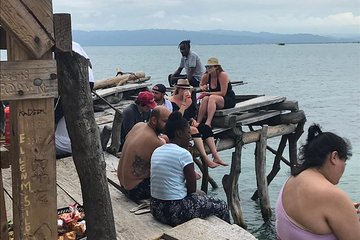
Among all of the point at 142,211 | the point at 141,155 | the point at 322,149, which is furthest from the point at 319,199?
the point at 141,155

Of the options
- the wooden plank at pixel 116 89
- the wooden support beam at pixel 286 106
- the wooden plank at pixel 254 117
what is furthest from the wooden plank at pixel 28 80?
the wooden plank at pixel 116 89

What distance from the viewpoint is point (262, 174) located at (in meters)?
11.2

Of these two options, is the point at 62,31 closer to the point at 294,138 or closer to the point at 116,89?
the point at 294,138

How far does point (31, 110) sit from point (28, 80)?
166mm

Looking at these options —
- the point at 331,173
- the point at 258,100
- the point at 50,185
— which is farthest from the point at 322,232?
the point at 258,100

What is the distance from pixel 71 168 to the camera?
7.52 meters

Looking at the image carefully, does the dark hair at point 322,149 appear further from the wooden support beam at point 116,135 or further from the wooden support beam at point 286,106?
the wooden support beam at point 286,106

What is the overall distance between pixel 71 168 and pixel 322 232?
172 inches

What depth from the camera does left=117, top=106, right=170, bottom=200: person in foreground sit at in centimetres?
631

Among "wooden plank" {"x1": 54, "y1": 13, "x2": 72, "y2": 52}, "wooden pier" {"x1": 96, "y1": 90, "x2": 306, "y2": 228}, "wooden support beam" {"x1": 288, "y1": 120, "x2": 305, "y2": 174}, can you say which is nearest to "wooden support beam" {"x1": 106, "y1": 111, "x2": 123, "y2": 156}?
"wooden pier" {"x1": 96, "y1": 90, "x2": 306, "y2": 228}

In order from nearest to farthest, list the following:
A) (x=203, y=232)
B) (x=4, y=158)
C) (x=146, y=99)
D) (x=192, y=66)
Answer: (x=4, y=158) < (x=203, y=232) < (x=146, y=99) < (x=192, y=66)

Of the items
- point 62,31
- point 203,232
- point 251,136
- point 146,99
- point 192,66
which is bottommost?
point 251,136

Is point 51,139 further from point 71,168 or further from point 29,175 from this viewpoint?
point 71,168

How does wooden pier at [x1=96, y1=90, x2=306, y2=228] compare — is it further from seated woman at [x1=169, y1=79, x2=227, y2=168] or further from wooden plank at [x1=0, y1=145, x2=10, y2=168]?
wooden plank at [x1=0, y1=145, x2=10, y2=168]
